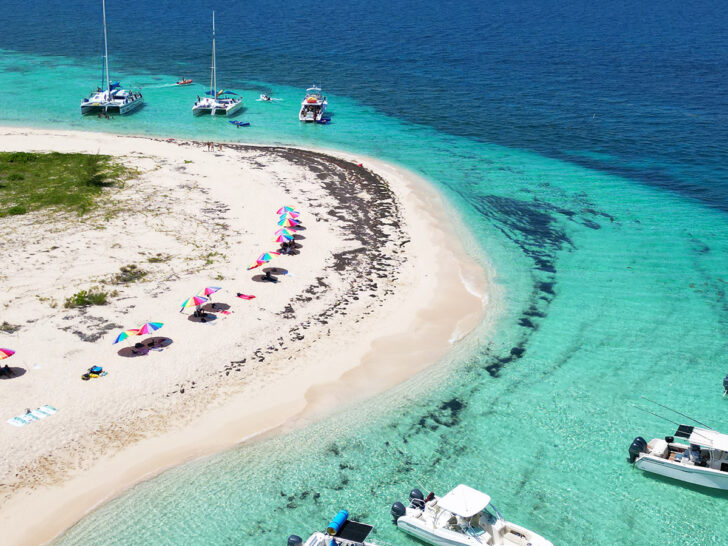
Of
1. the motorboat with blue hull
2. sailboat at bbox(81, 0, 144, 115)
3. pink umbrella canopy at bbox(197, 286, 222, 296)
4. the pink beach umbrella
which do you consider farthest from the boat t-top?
the motorboat with blue hull

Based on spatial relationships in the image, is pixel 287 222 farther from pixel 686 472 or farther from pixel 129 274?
pixel 686 472

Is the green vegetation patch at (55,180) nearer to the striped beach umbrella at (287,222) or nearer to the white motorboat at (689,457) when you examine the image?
the striped beach umbrella at (287,222)

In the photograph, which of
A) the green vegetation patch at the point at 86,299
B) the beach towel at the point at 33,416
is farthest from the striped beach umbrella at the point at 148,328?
the beach towel at the point at 33,416

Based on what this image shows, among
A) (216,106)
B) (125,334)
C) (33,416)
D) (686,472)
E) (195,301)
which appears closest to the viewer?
(686,472)

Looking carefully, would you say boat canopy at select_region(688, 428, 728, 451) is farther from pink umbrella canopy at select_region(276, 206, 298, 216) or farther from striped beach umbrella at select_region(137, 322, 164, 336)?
pink umbrella canopy at select_region(276, 206, 298, 216)

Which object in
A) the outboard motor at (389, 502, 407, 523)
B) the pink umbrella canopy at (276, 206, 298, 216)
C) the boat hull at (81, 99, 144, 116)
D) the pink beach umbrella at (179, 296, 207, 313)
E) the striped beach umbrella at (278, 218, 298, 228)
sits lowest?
the outboard motor at (389, 502, 407, 523)

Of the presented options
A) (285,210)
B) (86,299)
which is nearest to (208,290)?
(86,299)

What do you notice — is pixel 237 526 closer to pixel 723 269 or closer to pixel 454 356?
pixel 454 356
